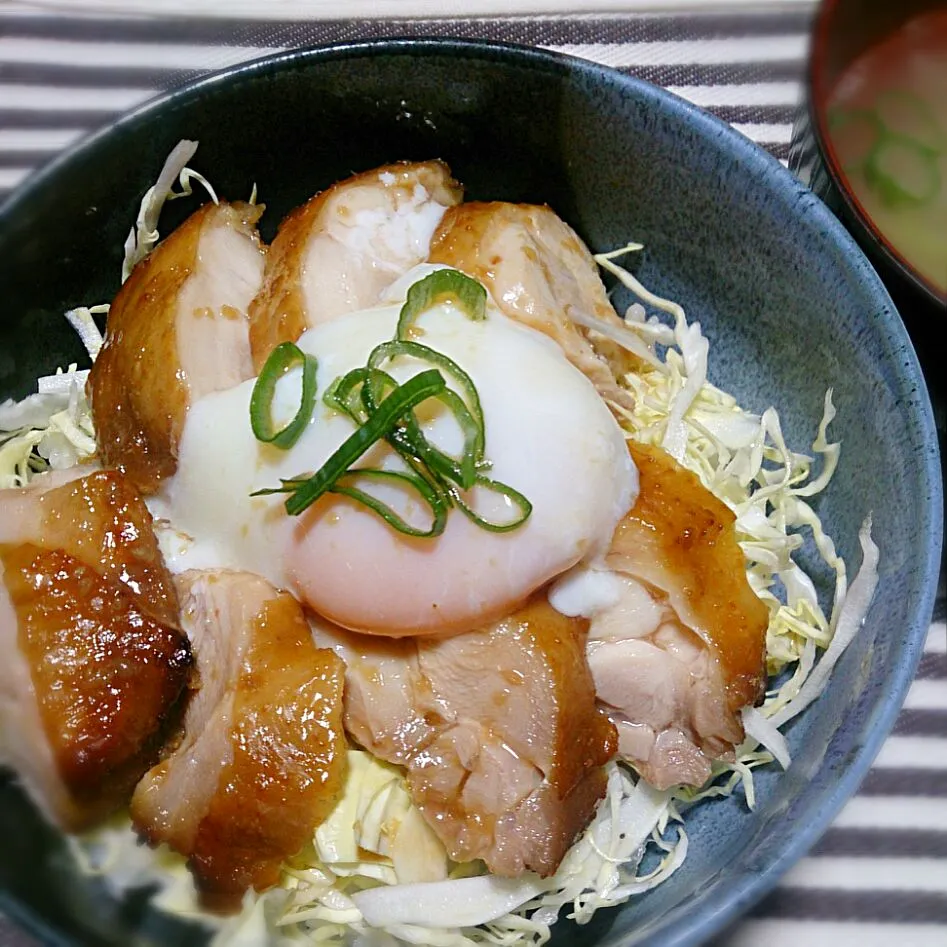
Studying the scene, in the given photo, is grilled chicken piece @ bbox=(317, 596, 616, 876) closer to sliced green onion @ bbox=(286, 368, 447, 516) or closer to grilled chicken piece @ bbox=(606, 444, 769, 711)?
grilled chicken piece @ bbox=(606, 444, 769, 711)

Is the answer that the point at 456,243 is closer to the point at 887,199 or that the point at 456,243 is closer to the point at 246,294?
the point at 246,294

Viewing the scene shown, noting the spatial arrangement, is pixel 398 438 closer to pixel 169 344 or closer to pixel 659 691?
pixel 169 344

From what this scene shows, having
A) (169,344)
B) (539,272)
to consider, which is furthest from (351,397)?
(539,272)

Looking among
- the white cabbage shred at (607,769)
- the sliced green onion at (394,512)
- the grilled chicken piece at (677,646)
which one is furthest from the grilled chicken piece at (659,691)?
the sliced green onion at (394,512)

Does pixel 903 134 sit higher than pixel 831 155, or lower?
lower

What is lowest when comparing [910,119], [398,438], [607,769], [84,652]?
[607,769]

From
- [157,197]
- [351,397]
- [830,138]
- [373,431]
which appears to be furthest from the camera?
[157,197]

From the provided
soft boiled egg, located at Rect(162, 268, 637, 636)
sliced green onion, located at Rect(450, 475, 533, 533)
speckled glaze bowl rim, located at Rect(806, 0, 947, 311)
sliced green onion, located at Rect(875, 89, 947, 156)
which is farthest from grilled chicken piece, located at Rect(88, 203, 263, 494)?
sliced green onion, located at Rect(875, 89, 947, 156)
